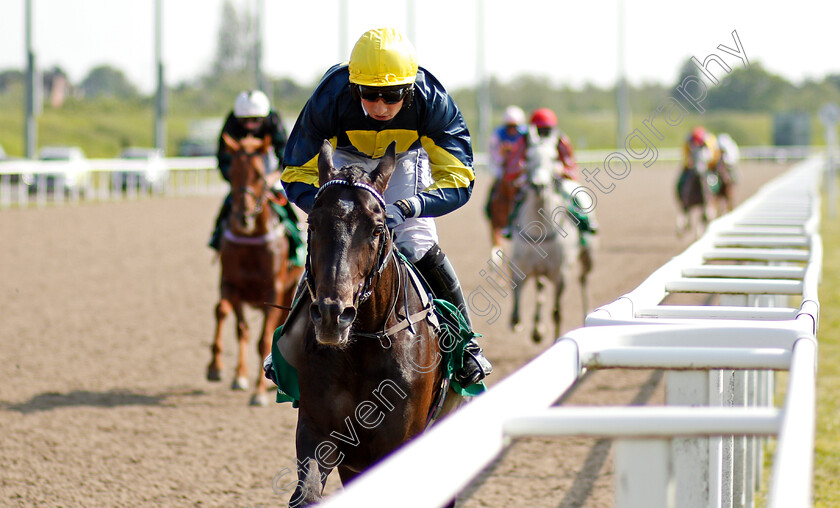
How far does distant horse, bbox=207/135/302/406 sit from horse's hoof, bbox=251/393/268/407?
400 millimetres

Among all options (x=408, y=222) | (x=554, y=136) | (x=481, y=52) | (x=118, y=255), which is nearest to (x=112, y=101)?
(x=481, y=52)

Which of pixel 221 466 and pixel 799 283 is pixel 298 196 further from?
pixel 221 466

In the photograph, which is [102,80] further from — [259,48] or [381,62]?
[381,62]

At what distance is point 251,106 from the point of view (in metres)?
7.21

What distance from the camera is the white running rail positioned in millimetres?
1396

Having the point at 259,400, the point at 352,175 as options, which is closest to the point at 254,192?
the point at 259,400

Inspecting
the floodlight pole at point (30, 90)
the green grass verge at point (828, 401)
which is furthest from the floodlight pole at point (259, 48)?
the green grass verge at point (828, 401)

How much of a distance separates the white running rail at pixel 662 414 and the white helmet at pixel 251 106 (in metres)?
4.35

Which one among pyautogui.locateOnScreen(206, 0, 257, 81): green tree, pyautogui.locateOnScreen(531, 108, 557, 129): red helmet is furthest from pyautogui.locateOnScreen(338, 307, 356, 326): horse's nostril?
pyautogui.locateOnScreen(206, 0, 257, 81): green tree

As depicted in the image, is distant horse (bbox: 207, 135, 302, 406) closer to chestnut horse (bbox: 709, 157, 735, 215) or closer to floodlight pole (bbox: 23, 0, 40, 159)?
chestnut horse (bbox: 709, 157, 735, 215)

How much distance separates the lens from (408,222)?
3789 mm

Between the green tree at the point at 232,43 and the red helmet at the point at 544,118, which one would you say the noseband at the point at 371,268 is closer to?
the red helmet at the point at 544,118

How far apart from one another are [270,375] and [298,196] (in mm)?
Answer: 660

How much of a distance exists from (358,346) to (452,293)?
2.15ft
